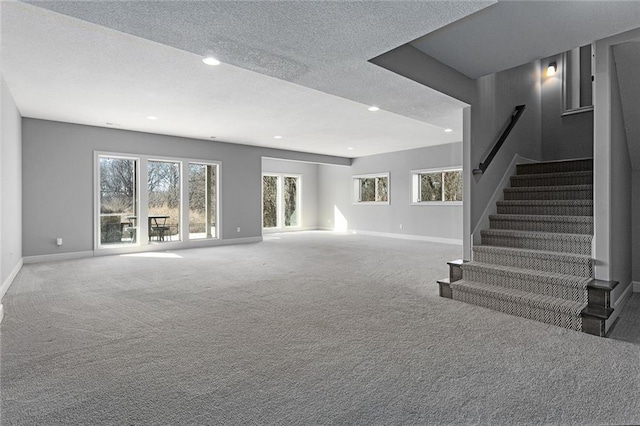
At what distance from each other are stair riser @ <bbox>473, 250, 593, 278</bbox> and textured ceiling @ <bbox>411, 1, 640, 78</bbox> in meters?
2.06

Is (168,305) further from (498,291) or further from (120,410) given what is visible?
(498,291)

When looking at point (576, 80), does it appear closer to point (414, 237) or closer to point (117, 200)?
point (414, 237)

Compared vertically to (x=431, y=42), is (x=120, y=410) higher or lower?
lower

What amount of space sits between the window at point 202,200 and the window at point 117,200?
1.25m

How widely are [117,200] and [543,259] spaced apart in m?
7.66

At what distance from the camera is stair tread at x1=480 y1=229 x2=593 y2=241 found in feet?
11.7

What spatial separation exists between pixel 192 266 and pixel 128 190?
9.90 feet

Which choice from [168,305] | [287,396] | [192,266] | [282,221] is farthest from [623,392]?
[282,221]

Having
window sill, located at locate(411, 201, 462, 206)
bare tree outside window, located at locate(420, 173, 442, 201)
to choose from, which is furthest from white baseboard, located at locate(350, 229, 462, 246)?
bare tree outside window, located at locate(420, 173, 442, 201)

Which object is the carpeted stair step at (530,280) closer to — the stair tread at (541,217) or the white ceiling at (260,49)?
the stair tread at (541,217)

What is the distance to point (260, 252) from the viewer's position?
7.46 meters

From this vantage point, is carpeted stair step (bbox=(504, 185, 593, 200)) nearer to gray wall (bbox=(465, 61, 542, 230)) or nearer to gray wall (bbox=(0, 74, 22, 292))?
gray wall (bbox=(465, 61, 542, 230))

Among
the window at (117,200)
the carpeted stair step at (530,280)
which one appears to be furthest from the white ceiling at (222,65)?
the carpeted stair step at (530,280)

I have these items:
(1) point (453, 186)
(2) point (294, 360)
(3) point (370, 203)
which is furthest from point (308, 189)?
(2) point (294, 360)
